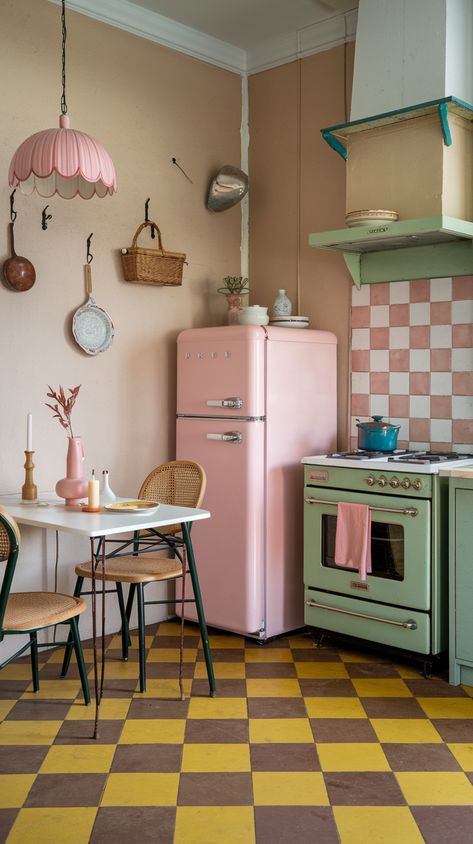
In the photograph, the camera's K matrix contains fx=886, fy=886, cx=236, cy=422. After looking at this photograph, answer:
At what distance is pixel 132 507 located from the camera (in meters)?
3.43

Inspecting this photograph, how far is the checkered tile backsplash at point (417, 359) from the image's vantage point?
162 inches

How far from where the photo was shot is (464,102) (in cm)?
374

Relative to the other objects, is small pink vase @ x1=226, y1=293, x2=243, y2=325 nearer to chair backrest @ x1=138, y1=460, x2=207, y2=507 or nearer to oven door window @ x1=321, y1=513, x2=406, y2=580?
chair backrest @ x1=138, y1=460, x2=207, y2=507

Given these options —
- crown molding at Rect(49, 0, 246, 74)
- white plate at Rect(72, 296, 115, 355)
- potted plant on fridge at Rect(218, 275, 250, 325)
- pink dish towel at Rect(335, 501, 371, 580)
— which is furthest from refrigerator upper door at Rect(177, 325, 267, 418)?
crown molding at Rect(49, 0, 246, 74)

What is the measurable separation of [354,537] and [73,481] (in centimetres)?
125

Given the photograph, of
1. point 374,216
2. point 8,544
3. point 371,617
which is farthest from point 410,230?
point 8,544

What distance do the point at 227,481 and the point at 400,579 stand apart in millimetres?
962

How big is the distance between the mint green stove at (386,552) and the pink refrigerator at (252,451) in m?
0.18

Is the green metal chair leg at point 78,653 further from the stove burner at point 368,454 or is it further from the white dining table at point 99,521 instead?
the stove burner at point 368,454

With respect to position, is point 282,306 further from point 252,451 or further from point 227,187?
point 252,451

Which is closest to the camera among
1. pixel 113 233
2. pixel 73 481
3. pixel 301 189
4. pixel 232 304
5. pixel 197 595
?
pixel 197 595

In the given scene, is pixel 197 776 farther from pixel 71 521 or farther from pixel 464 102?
pixel 464 102

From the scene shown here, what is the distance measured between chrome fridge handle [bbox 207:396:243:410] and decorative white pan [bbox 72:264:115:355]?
0.58 meters

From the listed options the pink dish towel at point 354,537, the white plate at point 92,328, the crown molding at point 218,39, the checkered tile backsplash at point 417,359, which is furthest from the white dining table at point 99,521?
the crown molding at point 218,39
